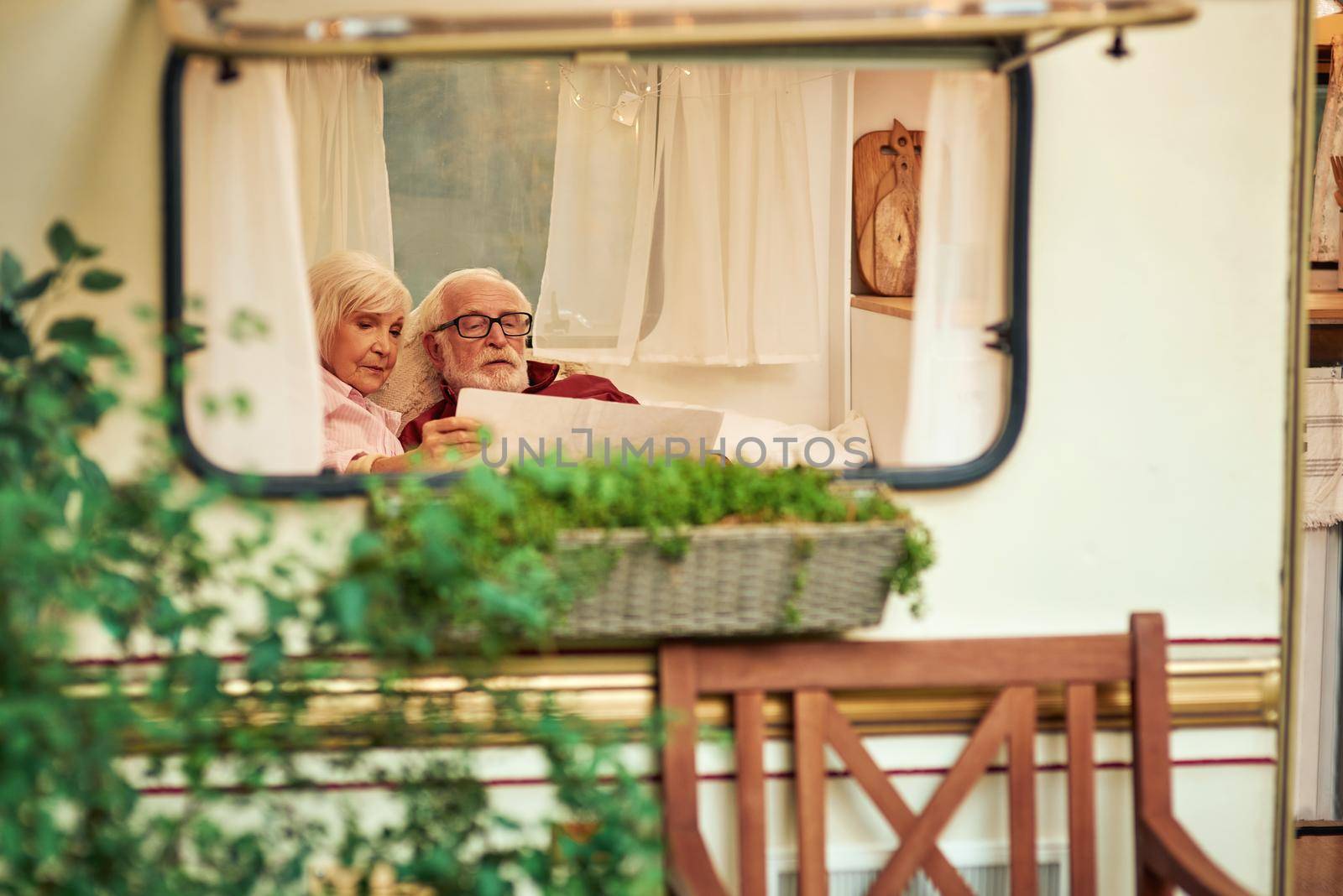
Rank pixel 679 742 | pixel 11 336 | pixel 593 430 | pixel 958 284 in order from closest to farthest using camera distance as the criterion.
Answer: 1. pixel 11 336
2. pixel 679 742
3. pixel 958 284
4. pixel 593 430

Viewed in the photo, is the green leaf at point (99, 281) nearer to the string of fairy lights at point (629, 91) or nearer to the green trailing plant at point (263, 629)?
the green trailing plant at point (263, 629)

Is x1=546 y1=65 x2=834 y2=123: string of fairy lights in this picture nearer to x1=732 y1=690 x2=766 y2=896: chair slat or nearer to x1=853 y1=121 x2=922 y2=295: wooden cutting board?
x1=853 y1=121 x2=922 y2=295: wooden cutting board

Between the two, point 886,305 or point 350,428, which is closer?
point 350,428

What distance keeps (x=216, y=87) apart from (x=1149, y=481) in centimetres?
160

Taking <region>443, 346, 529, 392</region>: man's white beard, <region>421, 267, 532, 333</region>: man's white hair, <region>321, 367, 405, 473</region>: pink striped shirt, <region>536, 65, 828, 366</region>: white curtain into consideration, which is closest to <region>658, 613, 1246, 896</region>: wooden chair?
<region>321, 367, 405, 473</region>: pink striped shirt

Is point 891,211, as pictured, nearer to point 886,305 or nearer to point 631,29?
point 886,305

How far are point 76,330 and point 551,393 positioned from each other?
2.25 meters

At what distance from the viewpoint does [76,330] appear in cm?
176

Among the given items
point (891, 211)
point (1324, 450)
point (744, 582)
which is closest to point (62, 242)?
point (744, 582)

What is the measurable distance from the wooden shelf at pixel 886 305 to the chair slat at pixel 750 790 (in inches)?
60.5

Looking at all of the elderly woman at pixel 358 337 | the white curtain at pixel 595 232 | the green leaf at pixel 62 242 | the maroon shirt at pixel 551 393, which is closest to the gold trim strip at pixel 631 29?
the green leaf at pixel 62 242

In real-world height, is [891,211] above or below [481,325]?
above

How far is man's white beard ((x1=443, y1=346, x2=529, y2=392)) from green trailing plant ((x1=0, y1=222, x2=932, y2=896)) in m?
1.87

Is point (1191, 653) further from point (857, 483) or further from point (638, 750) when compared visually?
point (638, 750)
